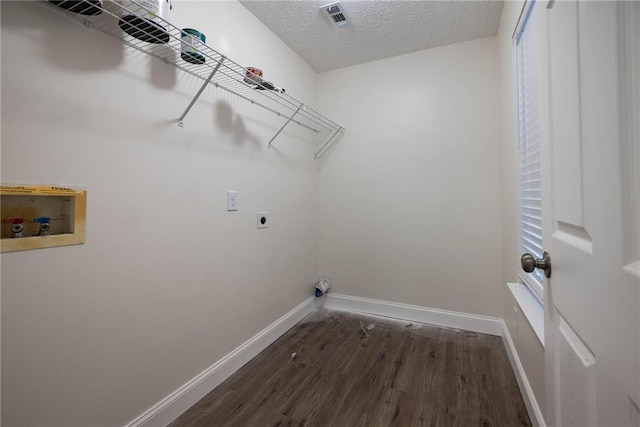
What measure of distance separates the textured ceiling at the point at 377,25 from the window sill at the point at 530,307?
1.86 meters

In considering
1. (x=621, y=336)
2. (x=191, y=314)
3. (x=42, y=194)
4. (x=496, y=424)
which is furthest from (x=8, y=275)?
(x=496, y=424)

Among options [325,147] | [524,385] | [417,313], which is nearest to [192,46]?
[325,147]

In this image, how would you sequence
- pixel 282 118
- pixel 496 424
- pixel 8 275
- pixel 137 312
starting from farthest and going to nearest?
pixel 282 118 → pixel 496 424 → pixel 137 312 → pixel 8 275

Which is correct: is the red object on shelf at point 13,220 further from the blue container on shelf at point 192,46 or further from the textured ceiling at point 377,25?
the textured ceiling at point 377,25

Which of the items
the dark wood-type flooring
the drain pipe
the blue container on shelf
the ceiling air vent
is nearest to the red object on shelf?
the blue container on shelf

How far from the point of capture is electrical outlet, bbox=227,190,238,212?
5.57 feet

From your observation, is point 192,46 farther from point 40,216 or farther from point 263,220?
point 263,220

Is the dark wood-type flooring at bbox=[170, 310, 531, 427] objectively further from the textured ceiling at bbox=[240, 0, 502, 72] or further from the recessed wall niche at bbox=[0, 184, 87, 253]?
the textured ceiling at bbox=[240, 0, 502, 72]

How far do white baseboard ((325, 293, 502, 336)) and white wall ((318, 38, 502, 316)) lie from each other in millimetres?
56

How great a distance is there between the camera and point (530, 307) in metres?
1.37

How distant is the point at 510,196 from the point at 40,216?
2.42m

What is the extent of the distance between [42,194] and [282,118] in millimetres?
1627

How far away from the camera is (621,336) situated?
425mm

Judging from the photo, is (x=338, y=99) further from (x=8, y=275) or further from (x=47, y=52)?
(x=8, y=275)
